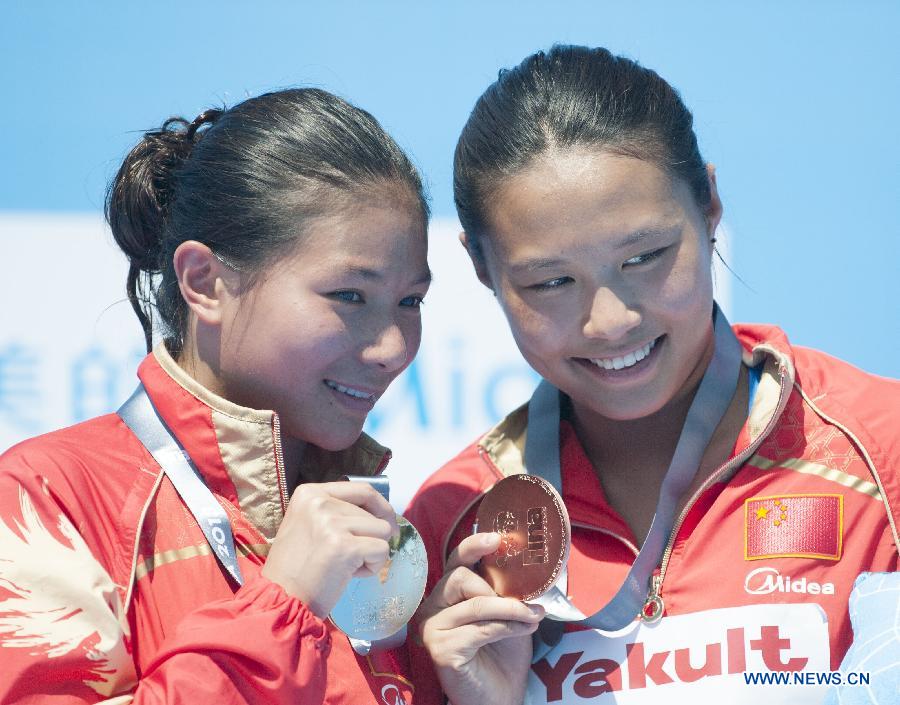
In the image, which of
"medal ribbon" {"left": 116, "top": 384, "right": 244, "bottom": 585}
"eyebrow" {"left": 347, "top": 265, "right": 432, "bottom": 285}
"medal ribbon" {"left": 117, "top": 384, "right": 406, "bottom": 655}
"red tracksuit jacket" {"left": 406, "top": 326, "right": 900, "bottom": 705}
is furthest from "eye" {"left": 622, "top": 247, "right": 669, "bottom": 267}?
"medal ribbon" {"left": 116, "top": 384, "right": 244, "bottom": 585}

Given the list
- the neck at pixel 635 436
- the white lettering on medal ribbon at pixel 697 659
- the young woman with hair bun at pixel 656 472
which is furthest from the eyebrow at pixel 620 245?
the white lettering on medal ribbon at pixel 697 659

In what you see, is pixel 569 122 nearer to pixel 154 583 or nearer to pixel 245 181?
pixel 245 181

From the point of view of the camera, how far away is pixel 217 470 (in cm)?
163

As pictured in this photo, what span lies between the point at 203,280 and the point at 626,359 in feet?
2.24

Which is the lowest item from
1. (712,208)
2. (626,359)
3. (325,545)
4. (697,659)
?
(697,659)

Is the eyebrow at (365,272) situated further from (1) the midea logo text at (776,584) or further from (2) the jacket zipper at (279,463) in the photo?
(1) the midea logo text at (776,584)

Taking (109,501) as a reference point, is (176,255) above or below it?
above

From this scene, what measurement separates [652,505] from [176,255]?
882 millimetres

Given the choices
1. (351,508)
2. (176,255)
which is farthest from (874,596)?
(176,255)

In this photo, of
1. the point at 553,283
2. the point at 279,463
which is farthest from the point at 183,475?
the point at 553,283

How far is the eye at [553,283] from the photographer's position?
5.65ft

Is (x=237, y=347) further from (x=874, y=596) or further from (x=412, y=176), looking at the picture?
(x=874, y=596)

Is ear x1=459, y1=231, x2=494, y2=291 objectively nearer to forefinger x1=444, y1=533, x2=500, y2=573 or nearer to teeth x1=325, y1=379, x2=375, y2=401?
teeth x1=325, y1=379, x2=375, y2=401

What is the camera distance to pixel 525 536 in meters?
1.72
